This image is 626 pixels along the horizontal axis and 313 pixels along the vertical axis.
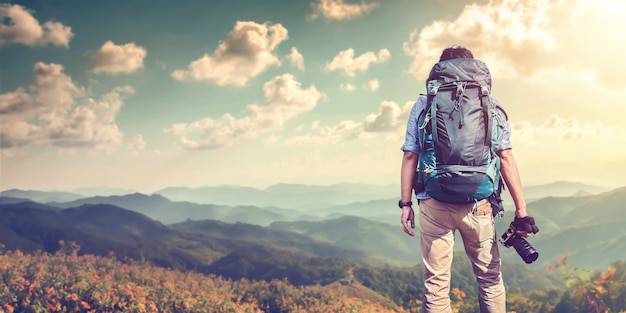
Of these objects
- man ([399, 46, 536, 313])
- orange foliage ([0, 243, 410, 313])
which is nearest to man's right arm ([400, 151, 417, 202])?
man ([399, 46, 536, 313])

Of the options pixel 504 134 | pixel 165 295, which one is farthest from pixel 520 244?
pixel 165 295

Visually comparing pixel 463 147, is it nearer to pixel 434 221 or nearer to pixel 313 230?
pixel 434 221

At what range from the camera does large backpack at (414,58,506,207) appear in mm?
Result: 4059

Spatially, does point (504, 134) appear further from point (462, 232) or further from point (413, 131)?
point (462, 232)

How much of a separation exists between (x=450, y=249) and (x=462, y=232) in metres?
0.23

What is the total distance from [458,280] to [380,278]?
31.9 m

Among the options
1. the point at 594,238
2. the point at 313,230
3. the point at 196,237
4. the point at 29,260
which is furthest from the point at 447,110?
the point at 313,230

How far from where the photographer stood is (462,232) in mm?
4195

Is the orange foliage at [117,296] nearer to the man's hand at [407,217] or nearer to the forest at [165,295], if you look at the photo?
the forest at [165,295]

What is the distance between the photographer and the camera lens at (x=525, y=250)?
161 inches

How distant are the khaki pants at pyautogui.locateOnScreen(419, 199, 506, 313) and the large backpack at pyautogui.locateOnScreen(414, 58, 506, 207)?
164 mm

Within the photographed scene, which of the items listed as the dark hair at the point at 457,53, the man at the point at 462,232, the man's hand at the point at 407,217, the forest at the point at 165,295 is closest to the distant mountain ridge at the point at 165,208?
the forest at the point at 165,295

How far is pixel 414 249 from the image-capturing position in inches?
7776

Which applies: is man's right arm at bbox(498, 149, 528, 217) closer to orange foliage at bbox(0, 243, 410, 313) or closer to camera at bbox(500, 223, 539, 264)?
camera at bbox(500, 223, 539, 264)
